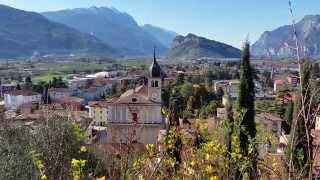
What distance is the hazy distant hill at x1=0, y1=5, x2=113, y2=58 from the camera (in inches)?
6855

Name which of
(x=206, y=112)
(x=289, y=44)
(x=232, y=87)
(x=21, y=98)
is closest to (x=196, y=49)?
(x=21, y=98)

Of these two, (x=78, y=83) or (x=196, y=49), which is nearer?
(x=78, y=83)

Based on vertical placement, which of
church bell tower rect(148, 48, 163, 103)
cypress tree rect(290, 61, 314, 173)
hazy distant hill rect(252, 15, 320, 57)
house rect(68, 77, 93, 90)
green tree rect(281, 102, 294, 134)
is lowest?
house rect(68, 77, 93, 90)

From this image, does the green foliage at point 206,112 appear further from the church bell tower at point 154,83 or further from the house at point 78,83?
the house at point 78,83

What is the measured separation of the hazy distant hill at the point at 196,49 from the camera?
165m

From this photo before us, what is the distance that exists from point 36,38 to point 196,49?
182 feet

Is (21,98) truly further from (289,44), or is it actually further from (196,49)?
(196,49)

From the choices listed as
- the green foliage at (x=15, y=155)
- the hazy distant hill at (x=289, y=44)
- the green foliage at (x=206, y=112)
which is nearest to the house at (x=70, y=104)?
the green foliage at (x=15, y=155)

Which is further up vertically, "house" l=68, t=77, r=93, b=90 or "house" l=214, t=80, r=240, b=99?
"house" l=214, t=80, r=240, b=99

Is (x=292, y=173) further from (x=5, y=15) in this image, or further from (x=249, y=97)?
(x=5, y=15)

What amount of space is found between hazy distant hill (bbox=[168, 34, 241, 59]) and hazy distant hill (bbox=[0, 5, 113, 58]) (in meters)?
28.6

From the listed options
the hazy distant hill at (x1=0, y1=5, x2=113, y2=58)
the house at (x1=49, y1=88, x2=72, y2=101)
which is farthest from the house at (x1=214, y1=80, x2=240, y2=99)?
the hazy distant hill at (x1=0, y1=5, x2=113, y2=58)

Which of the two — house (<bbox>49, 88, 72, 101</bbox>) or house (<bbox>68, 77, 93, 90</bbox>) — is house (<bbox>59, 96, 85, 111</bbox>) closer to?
house (<bbox>49, 88, 72, 101</bbox>)

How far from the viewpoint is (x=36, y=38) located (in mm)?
183625
